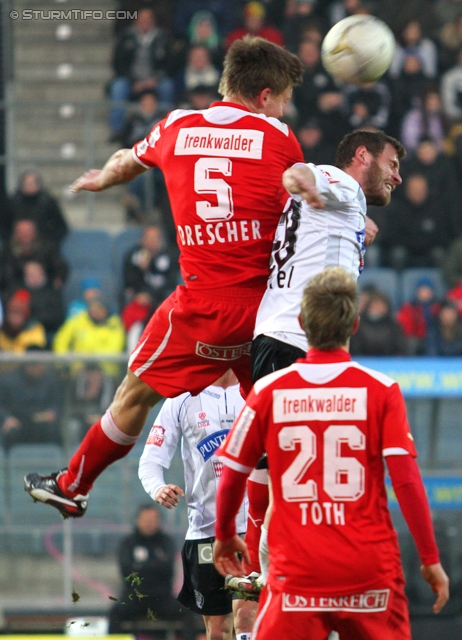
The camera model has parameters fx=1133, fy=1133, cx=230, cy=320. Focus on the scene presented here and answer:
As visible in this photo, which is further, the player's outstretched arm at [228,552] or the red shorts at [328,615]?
the player's outstretched arm at [228,552]

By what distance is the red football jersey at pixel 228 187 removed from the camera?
5137mm

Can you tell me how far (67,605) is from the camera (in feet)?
30.7

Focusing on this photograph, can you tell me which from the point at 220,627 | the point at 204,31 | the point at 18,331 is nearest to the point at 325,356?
the point at 220,627

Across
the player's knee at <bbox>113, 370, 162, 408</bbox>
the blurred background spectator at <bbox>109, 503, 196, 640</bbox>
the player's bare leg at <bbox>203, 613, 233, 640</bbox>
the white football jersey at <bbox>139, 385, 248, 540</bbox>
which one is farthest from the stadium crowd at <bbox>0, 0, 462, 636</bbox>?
the player's knee at <bbox>113, 370, 162, 408</bbox>

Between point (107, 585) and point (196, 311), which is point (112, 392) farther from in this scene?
point (196, 311)

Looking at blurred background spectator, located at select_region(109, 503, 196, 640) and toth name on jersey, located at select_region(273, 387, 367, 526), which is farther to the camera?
blurred background spectator, located at select_region(109, 503, 196, 640)

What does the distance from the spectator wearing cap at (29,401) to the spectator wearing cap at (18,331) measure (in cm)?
175

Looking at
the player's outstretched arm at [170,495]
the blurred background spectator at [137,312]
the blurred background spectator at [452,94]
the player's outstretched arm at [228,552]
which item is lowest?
the player's outstretched arm at [170,495]

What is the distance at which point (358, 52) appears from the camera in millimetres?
5785

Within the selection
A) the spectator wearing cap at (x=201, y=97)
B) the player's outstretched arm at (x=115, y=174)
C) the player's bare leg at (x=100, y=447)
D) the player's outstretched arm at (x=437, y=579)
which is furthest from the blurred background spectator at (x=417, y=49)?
the player's outstretched arm at (x=437, y=579)

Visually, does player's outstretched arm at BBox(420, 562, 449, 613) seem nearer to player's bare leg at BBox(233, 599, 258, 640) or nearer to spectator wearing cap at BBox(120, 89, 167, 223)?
player's bare leg at BBox(233, 599, 258, 640)

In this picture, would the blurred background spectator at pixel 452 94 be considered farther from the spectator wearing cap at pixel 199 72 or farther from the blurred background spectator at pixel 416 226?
the spectator wearing cap at pixel 199 72

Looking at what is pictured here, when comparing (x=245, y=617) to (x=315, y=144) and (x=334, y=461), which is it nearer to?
(x=334, y=461)

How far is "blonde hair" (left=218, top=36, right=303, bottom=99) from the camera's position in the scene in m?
5.21
